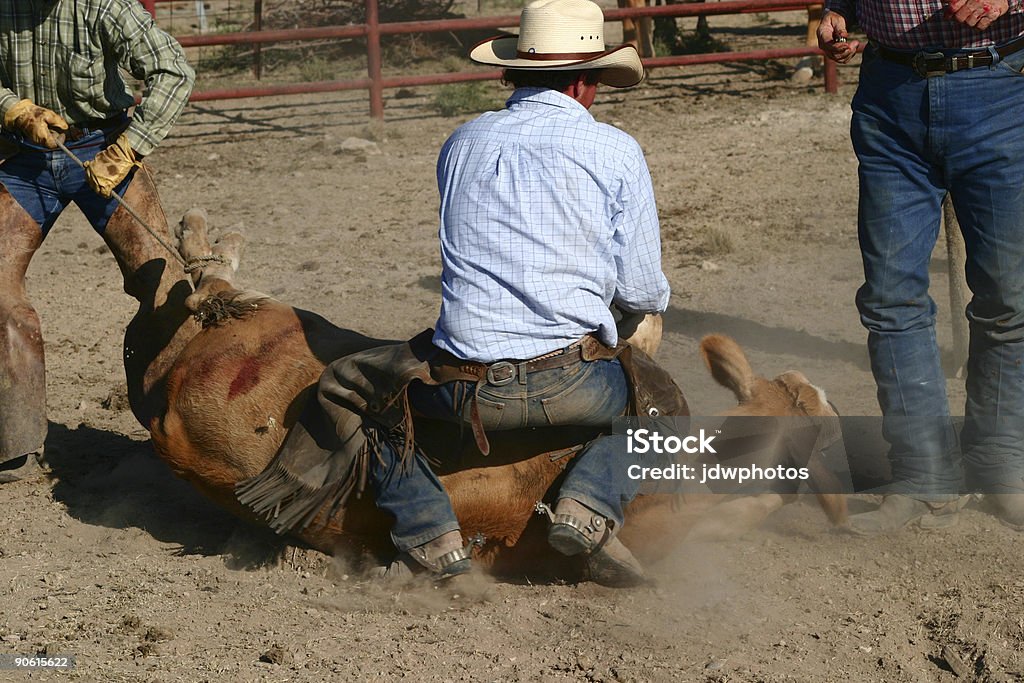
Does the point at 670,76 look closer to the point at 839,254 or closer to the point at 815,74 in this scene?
the point at 815,74

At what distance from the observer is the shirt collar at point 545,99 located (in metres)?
3.28

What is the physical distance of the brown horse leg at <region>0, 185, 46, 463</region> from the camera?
13.8ft

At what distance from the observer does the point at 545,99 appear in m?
3.28

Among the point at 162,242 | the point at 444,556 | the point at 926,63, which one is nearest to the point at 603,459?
the point at 444,556

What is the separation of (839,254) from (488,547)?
378cm

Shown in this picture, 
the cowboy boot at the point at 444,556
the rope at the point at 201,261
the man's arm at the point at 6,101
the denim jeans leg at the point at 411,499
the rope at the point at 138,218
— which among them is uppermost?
the man's arm at the point at 6,101

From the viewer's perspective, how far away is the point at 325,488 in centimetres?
341

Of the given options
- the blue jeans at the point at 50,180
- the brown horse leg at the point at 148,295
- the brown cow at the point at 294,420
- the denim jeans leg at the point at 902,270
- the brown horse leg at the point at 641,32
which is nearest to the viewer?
the brown cow at the point at 294,420

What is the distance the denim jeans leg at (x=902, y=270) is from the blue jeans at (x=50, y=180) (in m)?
2.58

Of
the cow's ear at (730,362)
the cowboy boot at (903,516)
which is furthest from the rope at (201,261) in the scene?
the cowboy boot at (903,516)

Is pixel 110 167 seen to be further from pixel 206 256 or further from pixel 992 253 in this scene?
pixel 992 253

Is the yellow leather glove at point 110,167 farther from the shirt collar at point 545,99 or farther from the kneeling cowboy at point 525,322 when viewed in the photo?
the shirt collar at point 545,99

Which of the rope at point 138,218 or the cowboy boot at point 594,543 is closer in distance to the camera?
the cowboy boot at point 594,543

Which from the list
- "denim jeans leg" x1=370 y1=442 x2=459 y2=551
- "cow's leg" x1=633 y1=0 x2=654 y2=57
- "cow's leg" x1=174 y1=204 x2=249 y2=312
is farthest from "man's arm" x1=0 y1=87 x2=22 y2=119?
"cow's leg" x1=633 y1=0 x2=654 y2=57
